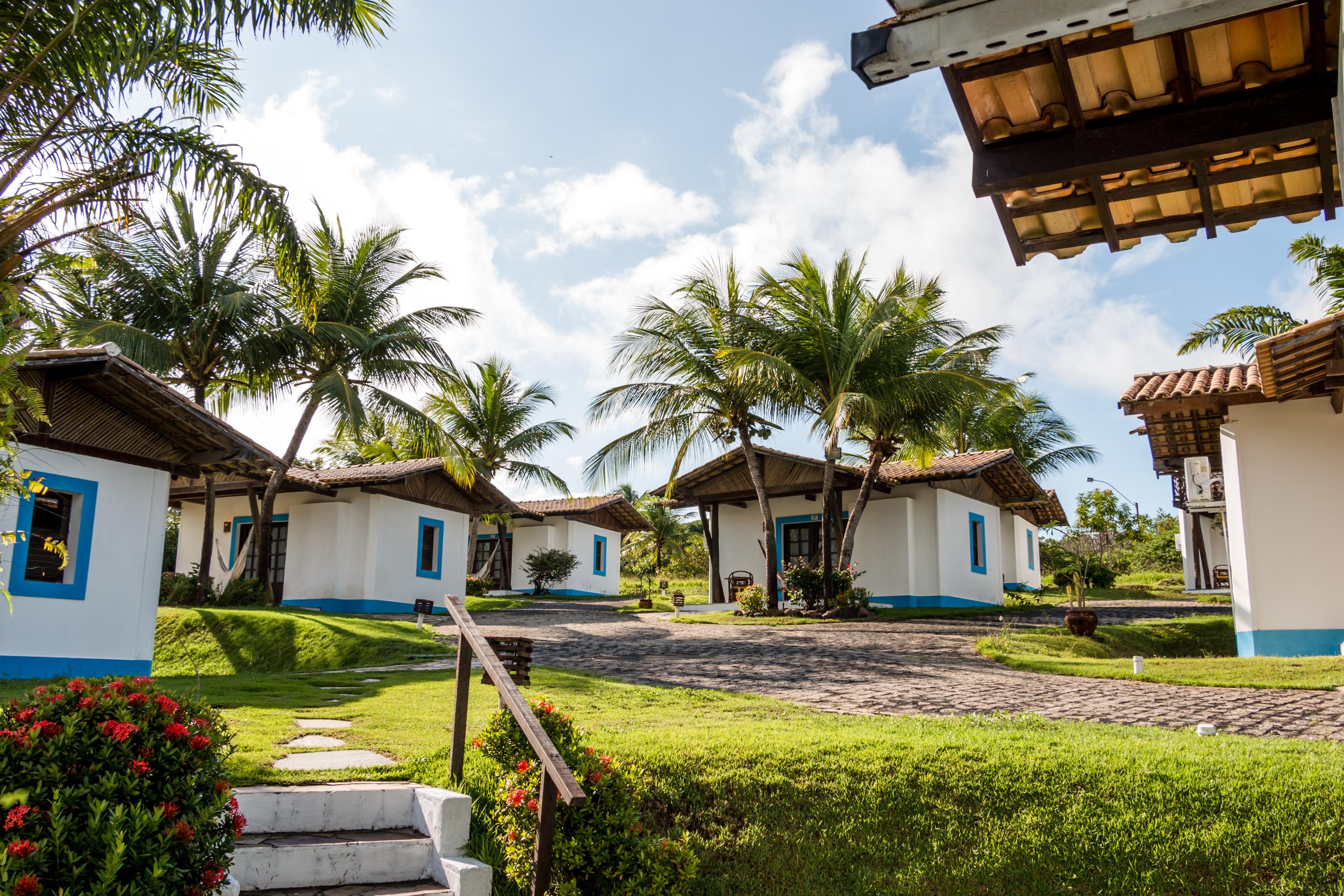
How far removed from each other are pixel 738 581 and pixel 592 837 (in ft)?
60.2

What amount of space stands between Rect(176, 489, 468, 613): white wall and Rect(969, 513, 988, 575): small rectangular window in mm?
12182

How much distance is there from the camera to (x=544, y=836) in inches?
153

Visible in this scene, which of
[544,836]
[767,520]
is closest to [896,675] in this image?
[544,836]

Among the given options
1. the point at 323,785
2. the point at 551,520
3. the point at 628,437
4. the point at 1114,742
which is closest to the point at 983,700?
the point at 1114,742

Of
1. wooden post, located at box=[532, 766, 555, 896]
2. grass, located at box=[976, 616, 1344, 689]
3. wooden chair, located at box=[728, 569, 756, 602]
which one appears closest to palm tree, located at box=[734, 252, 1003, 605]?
wooden chair, located at box=[728, 569, 756, 602]

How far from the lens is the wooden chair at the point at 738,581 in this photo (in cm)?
2211

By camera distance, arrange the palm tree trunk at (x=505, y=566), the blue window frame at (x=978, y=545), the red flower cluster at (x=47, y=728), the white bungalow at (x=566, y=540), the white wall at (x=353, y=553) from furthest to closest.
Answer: the palm tree trunk at (x=505, y=566), the white bungalow at (x=566, y=540), the blue window frame at (x=978, y=545), the white wall at (x=353, y=553), the red flower cluster at (x=47, y=728)

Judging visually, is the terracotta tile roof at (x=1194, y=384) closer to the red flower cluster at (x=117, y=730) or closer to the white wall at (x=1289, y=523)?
the white wall at (x=1289, y=523)

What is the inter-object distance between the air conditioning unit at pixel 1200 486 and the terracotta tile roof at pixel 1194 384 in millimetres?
13442

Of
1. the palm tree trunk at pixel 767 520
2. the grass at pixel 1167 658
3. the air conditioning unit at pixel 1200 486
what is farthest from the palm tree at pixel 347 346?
the air conditioning unit at pixel 1200 486

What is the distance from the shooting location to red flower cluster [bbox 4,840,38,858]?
9.01 feet

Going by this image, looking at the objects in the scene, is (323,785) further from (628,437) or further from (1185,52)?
(628,437)

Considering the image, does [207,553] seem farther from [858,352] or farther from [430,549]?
[858,352]

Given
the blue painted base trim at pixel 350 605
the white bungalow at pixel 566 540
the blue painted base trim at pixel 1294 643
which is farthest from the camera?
the white bungalow at pixel 566 540
